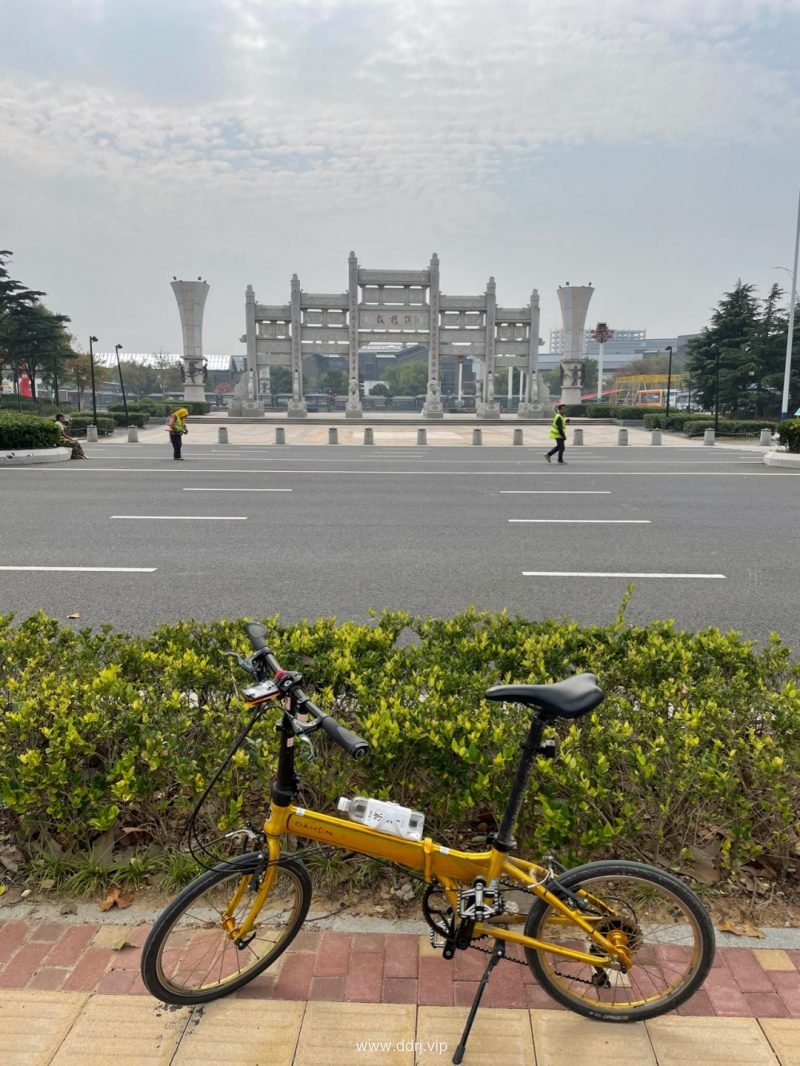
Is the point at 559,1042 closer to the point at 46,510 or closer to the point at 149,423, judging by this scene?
the point at 46,510

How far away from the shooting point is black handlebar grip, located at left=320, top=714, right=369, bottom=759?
1826 mm

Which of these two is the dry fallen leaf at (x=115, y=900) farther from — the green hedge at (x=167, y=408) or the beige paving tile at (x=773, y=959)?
the green hedge at (x=167, y=408)

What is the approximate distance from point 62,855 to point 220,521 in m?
8.01

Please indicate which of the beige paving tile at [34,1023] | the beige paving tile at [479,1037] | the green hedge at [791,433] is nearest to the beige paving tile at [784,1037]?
the beige paving tile at [479,1037]

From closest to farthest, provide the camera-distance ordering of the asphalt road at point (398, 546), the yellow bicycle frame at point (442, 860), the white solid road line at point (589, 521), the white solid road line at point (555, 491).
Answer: the yellow bicycle frame at point (442, 860), the asphalt road at point (398, 546), the white solid road line at point (589, 521), the white solid road line at point (555, 491)

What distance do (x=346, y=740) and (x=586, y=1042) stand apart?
46.0 inches

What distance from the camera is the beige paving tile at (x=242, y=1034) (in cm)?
201

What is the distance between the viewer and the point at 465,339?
53.6 meters

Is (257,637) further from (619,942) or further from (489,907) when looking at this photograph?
(619,942)

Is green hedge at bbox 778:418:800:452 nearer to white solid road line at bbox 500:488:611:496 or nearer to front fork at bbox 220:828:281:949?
white solid road line at bbox 500:488:611:496

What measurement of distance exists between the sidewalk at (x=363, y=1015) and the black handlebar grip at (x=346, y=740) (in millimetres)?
890

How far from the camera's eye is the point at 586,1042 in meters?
2.09

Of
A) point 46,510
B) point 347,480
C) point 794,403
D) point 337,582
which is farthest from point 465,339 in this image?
point 337,582

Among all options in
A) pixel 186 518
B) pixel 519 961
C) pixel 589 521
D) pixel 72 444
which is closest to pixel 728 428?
pixel 589 521
